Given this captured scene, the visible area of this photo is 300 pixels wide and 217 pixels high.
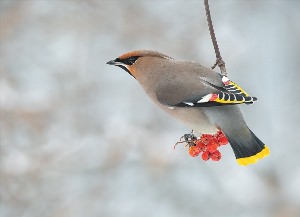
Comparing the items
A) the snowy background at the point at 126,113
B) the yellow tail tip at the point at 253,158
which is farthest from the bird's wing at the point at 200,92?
the snowy background at the point at 126,113

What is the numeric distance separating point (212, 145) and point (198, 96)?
0.22m

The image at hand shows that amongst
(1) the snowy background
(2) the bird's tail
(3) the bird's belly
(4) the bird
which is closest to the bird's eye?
(4) the bird

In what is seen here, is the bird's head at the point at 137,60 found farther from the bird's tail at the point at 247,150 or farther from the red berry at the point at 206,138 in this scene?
the bird's tail at the point at 247,150

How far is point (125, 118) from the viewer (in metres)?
5.48

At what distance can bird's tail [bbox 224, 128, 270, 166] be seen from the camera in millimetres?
2920

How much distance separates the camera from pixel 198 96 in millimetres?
3014

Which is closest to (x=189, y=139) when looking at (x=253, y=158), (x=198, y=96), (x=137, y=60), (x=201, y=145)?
(x=201, y=145)

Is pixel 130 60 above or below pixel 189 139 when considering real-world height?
above

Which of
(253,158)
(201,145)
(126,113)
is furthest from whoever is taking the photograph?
(126,113)

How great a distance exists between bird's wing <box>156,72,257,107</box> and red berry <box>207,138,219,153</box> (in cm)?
18

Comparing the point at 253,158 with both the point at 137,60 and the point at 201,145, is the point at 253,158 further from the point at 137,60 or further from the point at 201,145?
the point at 137,60

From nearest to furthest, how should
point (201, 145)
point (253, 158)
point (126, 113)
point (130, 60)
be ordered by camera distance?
point (253, 158), point (201, 145), point (130, 60), point (126, 113)

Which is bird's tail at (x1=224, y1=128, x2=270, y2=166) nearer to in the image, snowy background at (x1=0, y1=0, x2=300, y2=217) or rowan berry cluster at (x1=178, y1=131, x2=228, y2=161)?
rowan berry cluster at (x1=178, y1=131, x2=228, y2=161)

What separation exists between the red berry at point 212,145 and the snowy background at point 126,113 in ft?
6.98
